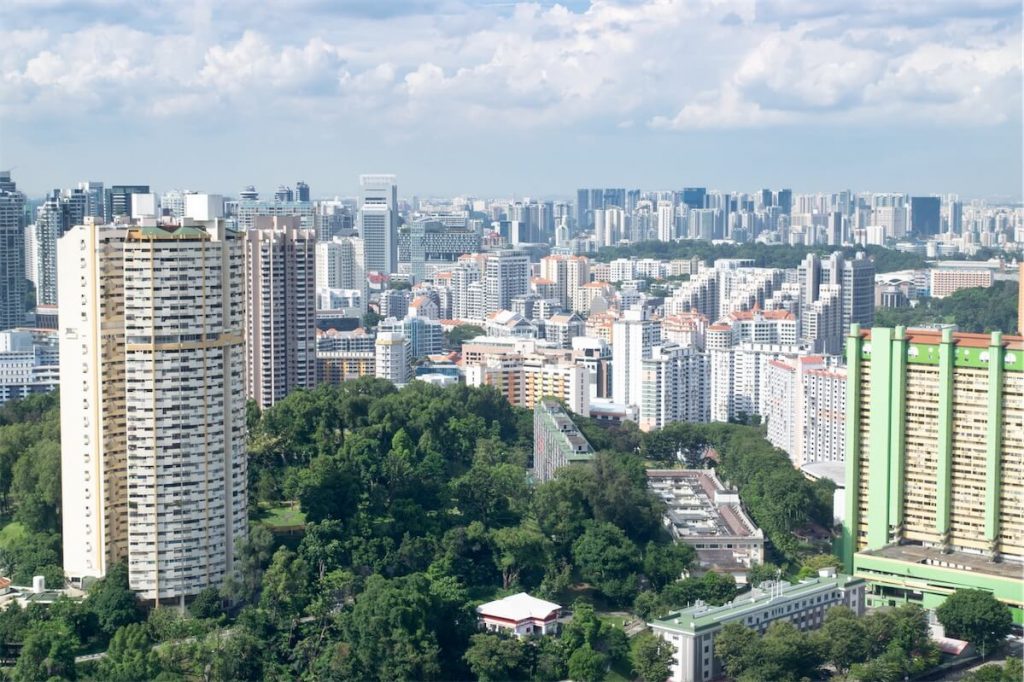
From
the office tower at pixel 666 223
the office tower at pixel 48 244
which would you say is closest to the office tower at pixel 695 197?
the office tower at pixel 666 223

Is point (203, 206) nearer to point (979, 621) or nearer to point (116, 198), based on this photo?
point (979, 621)

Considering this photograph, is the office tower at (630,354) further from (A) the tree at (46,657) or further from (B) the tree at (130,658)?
(A) the tree at (46,657)

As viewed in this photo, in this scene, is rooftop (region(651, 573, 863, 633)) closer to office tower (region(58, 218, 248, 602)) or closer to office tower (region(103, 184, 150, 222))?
office tower (region(58, 218, 248, 602))

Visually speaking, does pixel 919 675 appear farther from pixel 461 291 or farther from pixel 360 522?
pixel 461 291

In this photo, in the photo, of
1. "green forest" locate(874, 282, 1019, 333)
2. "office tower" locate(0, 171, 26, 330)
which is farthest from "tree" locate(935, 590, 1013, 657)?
"office tower" locate(0, 171, 26, 330)

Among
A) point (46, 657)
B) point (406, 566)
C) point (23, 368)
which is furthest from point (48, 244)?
point (46, 657)

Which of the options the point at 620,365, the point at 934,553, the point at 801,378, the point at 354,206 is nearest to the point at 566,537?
the point at 934,553
